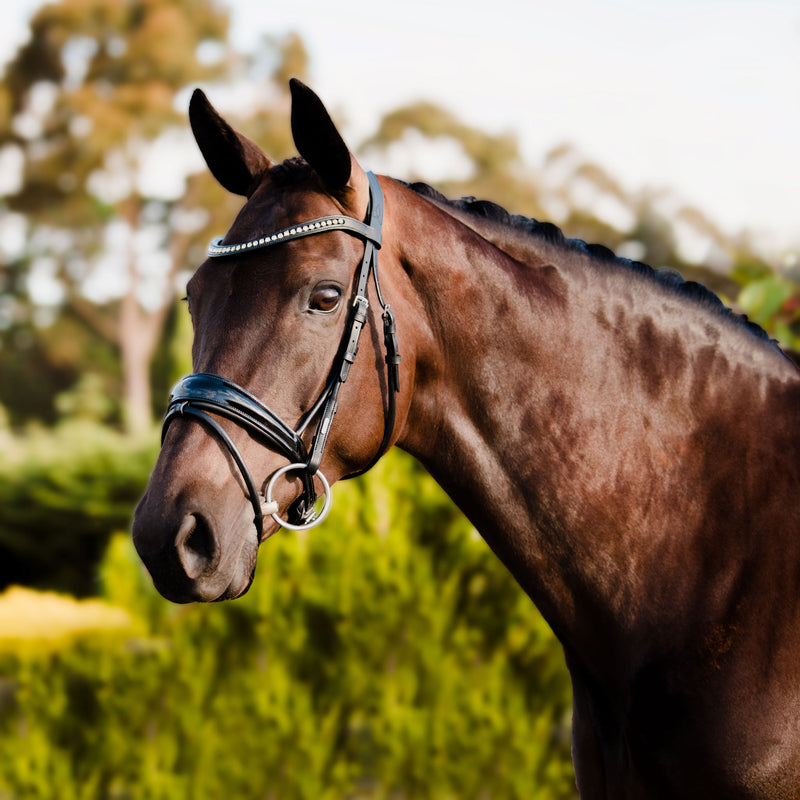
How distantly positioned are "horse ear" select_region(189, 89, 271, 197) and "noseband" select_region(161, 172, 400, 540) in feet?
1.05

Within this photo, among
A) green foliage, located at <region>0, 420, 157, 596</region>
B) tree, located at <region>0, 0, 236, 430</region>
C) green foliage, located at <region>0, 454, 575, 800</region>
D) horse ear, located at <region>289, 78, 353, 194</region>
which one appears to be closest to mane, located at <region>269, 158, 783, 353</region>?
horse ear, located at <region>289, 78, 353, 194</region>

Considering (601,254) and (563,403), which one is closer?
(563,403)

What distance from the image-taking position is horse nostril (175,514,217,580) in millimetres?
1832

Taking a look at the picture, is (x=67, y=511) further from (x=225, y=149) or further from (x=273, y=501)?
(x=273, y=501)

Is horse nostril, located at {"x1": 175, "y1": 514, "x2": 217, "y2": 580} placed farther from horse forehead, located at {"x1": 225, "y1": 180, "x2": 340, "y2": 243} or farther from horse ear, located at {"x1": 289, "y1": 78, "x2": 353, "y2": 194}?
horse ear, located at {"x1": 289, "y1": 78, "x2": 353, "y2": 194}

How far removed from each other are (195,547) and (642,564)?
1107 millimetres

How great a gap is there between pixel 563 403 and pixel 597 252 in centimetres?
49

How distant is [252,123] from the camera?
26.9 metres

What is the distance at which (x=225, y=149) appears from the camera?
2375mm

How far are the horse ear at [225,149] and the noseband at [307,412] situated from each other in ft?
1.05

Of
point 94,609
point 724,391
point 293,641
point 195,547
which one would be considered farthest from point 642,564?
point 94,609

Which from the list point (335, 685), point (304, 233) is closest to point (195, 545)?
point (304, 233)

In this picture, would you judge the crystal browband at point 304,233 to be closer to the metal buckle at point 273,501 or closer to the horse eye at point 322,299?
the horse eye at point 322,299

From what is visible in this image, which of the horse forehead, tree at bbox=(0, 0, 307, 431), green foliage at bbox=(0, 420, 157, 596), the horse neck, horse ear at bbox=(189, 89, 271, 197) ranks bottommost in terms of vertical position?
the horse neck
